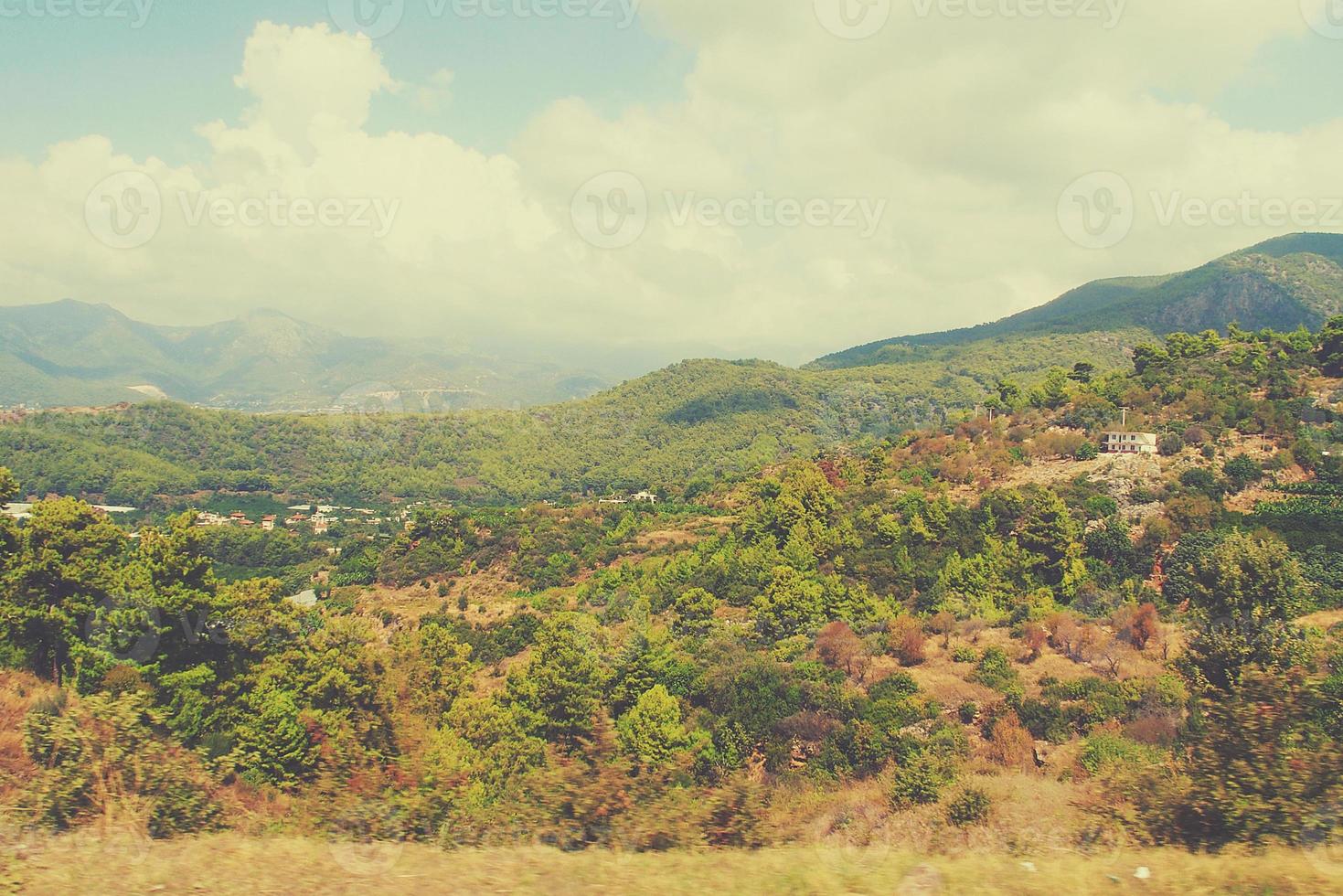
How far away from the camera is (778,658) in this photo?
22797mm

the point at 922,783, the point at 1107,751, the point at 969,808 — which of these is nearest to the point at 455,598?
the point at 1107,751

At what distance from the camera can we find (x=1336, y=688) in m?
7.49

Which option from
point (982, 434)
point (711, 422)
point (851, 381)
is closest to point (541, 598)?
point (982, 434)

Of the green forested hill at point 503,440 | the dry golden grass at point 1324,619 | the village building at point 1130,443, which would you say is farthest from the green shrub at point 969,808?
the green forested hill at point 503,440

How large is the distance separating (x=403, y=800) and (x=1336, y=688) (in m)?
9.44

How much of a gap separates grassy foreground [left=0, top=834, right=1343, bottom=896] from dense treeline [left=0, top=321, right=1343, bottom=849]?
0.36 metres

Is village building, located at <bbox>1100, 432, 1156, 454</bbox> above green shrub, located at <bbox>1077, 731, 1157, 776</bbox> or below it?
above

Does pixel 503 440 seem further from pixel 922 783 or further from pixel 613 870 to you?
pixel 613 870

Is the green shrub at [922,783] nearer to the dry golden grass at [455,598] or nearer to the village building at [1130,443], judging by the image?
the dry golden grass at [455,598]

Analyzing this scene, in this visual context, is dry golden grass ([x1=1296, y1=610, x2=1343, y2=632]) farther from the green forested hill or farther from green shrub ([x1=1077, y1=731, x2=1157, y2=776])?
the green forested hill

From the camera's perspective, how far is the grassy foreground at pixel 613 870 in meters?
4.98

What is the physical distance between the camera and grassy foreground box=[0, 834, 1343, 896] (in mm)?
4980

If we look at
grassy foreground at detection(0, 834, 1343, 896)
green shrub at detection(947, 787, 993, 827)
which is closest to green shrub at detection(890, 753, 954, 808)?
green shrub at detection(947, 787, 993, 827)

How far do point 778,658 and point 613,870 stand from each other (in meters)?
18.1
